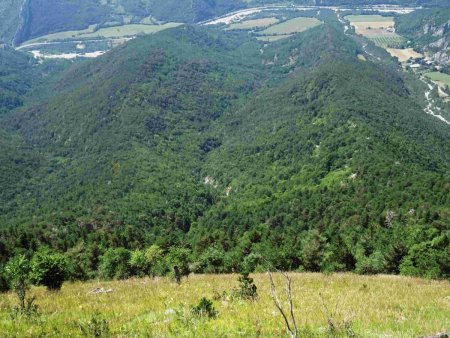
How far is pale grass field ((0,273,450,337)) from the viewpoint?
14716mm

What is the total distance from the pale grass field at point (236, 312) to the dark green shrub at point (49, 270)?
786 mm

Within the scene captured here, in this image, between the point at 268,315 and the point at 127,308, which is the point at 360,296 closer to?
the point at 268,315

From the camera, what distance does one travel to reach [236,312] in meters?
17.5

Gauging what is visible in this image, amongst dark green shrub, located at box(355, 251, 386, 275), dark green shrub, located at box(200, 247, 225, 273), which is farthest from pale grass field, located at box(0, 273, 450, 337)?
dark green shrub, located at box(200, 247, 225, 273)

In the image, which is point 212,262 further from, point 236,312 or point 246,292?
point 236,312

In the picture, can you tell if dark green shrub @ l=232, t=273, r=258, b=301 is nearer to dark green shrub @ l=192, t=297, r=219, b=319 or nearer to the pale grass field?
the pale grass field

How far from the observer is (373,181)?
171 m

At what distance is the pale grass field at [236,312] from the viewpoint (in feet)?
48.3

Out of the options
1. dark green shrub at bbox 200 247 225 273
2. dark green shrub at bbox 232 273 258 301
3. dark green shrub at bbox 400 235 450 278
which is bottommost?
dark green shrub at bbox 200 247 225 273

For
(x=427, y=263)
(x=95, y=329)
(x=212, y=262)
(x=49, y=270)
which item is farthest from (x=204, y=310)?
(x=212, y=262)

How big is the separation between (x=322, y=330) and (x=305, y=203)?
6690 inches

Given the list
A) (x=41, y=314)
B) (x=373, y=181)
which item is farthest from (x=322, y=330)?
(x=373, y=181)

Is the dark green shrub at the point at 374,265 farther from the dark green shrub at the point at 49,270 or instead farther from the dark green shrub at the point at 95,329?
the dark green shrub at the point at 95,329

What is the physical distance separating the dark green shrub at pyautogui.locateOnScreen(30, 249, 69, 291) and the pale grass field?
0.79m
